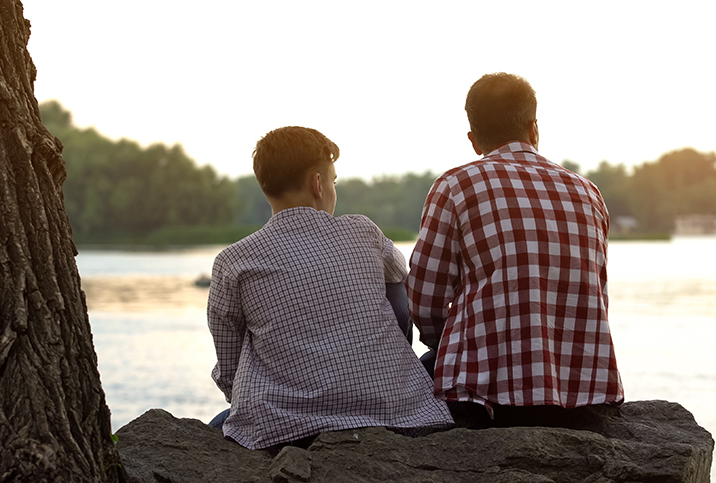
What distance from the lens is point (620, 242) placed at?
47938 millimetres

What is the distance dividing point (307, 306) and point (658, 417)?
112cm

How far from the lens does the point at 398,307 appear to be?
217cm

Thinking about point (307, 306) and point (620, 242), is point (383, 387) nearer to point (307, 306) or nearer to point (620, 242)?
point (307, 306)

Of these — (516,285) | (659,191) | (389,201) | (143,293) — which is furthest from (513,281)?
(659,191)

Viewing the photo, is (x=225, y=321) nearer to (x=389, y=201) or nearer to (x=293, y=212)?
(x=293, y=212)

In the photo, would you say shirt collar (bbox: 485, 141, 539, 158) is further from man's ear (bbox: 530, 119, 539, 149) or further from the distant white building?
the distant white building

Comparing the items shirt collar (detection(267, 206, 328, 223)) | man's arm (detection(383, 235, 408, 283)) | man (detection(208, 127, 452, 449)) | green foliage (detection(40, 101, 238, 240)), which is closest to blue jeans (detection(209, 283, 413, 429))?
man's arm (detection(383, 235, 408, 283))

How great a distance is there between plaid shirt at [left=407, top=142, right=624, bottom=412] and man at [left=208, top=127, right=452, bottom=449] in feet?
0.44

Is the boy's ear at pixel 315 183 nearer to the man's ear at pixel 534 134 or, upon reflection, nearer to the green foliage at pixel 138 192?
the man's ear at pixel 534 134

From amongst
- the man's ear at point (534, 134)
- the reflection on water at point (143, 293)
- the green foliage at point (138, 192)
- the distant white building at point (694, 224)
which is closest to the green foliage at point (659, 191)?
the distant white building at point (694, 224)

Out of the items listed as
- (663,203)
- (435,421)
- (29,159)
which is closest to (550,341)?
(435,421)

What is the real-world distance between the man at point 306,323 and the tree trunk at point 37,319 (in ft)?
1.23

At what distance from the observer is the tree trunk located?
147cm

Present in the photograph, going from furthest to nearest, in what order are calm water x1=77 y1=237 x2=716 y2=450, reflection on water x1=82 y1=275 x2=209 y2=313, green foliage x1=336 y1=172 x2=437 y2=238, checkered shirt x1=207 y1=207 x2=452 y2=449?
green foliage x1=336 y1=172 x2=437 y2=238
reflection on water x1=82 y1=275 x2=209 y2=313
calm water x1=77 y1=237 x2=716 y2=450
checkered shirt x1=207 y1=207 x2=452 y2=449
